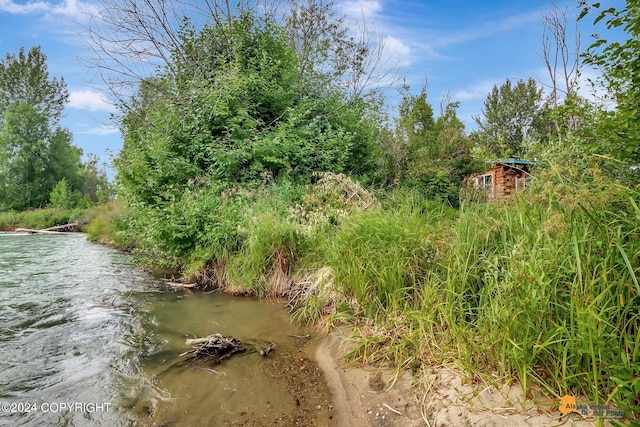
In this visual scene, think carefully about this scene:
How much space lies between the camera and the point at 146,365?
3.11 meters

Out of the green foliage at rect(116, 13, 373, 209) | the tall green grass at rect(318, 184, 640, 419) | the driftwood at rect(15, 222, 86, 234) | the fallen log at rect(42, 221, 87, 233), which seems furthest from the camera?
the fallen log at rect(42, 221, 87, 233)

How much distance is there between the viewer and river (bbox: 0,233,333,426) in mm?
2416

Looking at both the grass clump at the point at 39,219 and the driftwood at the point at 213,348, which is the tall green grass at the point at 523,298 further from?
the grass clump at the point at 39,219

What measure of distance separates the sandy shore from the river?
0.20m

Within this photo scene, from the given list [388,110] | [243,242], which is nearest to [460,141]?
[388,110]

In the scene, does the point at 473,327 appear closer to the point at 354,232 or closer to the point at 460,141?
the point at 354,232

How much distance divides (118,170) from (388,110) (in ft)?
29.8

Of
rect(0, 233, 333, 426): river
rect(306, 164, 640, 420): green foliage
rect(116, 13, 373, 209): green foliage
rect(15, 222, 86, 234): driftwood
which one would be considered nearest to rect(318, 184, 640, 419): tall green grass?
rect(306, 164, 640, 420): green foliage

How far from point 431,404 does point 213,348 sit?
7.23 feet

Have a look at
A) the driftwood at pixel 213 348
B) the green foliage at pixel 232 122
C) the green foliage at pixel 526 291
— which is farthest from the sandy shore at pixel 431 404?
the green foliage at pixel 232 122

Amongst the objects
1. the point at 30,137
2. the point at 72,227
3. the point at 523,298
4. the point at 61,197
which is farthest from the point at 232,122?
the point at 30,137

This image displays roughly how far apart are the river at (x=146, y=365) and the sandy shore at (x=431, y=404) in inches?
7.9

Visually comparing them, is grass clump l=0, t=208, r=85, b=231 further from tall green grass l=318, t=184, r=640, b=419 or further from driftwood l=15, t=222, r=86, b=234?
tall green grass l=318, t=184, r=640, b=419

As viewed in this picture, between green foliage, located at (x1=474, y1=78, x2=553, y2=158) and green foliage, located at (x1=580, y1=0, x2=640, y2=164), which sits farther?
green foliage, located at (x1=474, y1=78, x2=553, y2=158)
